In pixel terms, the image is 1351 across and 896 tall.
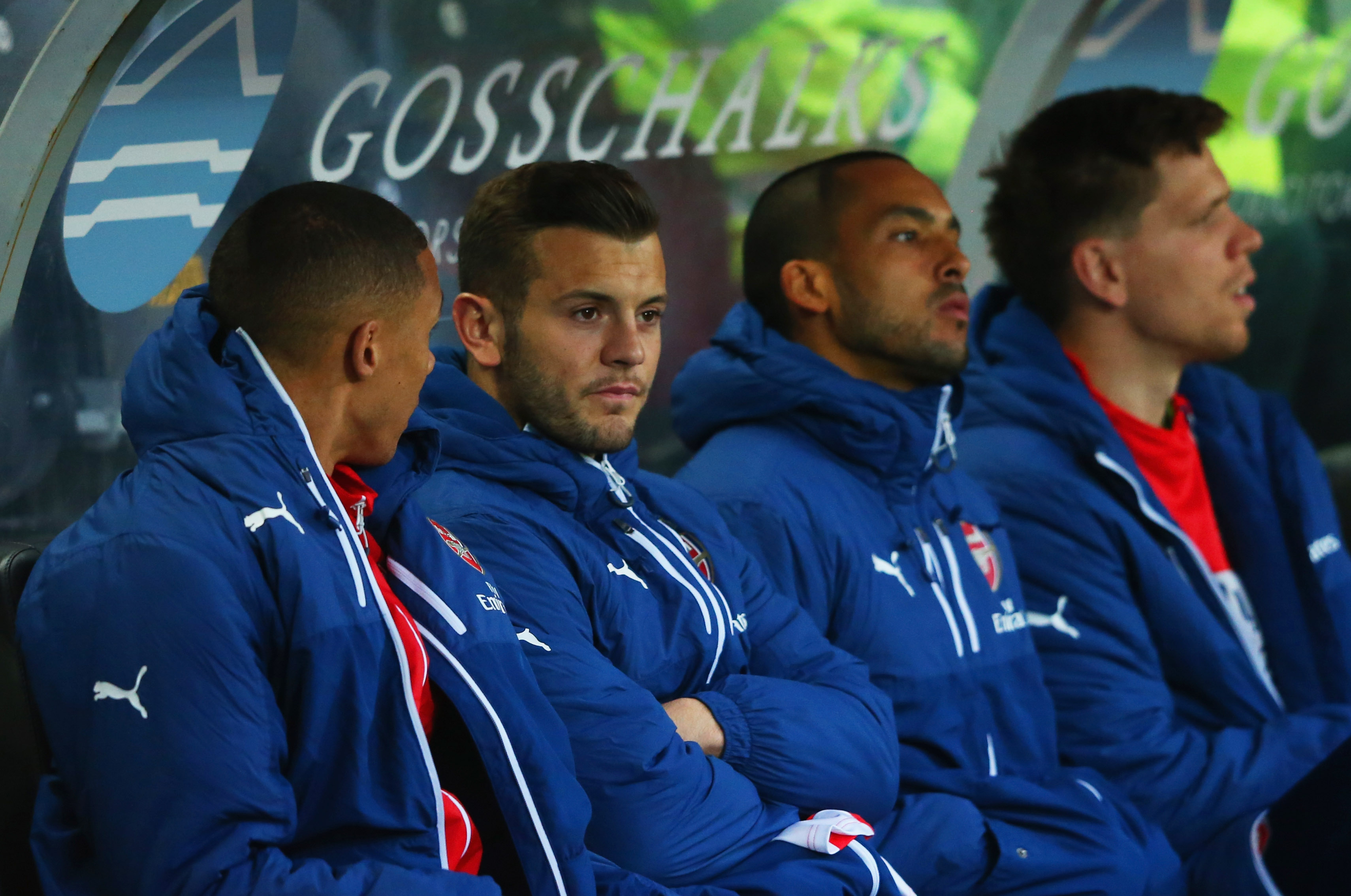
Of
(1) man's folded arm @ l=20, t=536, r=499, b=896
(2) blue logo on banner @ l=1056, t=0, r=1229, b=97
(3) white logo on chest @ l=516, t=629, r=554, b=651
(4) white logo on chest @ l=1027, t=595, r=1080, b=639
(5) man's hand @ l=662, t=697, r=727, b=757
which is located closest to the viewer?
(1) man's folded arm @ l=20, t=536, r=499, b=896

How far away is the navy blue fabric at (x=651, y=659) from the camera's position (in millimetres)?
1953

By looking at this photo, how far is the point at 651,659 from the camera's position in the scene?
2146 millimetres

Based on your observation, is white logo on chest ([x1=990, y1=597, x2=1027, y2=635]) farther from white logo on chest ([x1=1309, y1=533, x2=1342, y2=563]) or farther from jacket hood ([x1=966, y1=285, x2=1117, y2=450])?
white logo on chest ([x1=1309, y1=533, x2=1342, y2=563])

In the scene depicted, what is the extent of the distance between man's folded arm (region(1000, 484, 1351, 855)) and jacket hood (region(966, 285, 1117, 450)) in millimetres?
162

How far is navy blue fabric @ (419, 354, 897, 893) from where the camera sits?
195cm

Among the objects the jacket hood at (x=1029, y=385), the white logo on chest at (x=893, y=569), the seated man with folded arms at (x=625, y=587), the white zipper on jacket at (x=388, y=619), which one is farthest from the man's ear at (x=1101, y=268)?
the white zipper on jacket at (x=388, y=619)

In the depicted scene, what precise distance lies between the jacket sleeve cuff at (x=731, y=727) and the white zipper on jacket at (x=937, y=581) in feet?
2.24

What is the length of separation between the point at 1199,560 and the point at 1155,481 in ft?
0.95

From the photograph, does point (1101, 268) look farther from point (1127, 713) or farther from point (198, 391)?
point (198, 391)

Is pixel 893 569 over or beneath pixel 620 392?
beneath

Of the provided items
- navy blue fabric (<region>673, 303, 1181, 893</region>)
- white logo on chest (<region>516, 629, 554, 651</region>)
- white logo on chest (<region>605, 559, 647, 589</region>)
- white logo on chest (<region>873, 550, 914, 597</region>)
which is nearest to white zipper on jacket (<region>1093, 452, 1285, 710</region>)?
navy blue fabric (<region>673, 303, 1181, 893</region>)

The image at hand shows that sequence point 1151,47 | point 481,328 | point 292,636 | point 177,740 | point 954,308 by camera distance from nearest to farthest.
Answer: point 177,740, point 292,636, point 481,328, point 954,308, point 1151,47

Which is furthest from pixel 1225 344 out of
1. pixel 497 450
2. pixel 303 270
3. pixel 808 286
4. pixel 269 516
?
pixel 269 516

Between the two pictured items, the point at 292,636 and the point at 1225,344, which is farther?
the point at 1225,344
